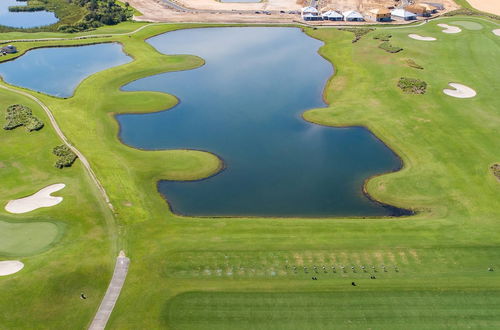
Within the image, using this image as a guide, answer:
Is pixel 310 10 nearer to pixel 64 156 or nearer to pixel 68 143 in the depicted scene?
pixel 68 143

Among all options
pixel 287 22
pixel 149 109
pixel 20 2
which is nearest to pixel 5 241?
pixel 149 109

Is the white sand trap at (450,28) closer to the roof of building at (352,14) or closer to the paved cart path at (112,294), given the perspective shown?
the roof of building at (352,14)

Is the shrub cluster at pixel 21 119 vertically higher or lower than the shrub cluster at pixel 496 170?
lower

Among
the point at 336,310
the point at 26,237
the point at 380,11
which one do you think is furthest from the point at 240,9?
the point at 336,310

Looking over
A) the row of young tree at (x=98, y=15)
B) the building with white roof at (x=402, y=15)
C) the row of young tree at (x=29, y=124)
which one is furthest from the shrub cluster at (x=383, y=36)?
the row of young tree at (x=29, y=124)

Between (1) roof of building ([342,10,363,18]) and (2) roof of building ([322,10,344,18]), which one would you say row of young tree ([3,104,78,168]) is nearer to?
(2) roof of building ([322,10,344,18])

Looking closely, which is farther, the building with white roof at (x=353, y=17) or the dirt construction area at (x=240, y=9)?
the dirt construction area at (x=240, y=9)

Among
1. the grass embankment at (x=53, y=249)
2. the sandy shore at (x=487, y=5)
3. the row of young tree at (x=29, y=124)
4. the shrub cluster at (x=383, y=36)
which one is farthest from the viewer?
the sandy shore at (x=487, y=5)
